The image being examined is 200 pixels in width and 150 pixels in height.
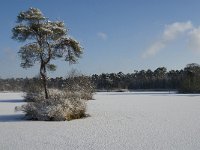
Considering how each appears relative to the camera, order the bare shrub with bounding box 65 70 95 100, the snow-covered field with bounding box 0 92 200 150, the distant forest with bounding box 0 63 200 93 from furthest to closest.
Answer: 1. the distant forest with bounding box 0 63 200 93
2. the bare shrub with bounding box 65 70 95 100
3. the snow-covered field with bounding box 0 92 200 150

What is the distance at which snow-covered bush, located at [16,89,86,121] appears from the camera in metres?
20.8

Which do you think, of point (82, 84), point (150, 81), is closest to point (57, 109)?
point (82, 84)

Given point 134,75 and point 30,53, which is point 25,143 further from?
point 134,75

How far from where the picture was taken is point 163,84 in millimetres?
125562

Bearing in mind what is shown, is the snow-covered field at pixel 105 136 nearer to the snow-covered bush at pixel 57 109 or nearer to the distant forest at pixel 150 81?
the snow-covered bush at pixel 57 109

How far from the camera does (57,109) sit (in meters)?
21.0

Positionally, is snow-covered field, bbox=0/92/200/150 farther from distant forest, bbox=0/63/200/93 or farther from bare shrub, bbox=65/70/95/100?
distant forest, bbox=0/63/200/93

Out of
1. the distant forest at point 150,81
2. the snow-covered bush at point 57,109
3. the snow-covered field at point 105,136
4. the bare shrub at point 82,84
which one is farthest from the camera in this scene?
the distant forest at point 150,81

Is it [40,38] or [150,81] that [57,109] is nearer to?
[40,38]

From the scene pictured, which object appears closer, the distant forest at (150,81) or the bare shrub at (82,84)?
the bare shrub at (82,84)

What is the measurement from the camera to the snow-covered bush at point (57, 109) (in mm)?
20844

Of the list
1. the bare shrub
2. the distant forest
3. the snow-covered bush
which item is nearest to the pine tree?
the snow-covered bush

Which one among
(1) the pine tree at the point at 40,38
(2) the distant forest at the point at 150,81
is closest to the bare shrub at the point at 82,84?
(1) the pine tree at the point at 40,38

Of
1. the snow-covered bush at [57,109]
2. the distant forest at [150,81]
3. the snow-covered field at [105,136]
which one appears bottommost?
the snow-covered field at [105,136]
